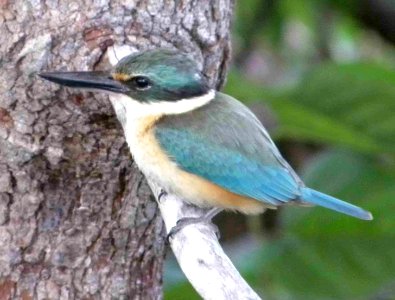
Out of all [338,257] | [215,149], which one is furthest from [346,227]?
[215,149]

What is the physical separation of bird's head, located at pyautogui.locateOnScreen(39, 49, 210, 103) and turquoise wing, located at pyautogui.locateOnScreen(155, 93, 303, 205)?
0.26ft

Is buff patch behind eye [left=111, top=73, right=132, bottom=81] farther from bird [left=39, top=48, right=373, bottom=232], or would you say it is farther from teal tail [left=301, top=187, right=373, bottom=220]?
teal tail [left=301, top=187, right=373, bottom=220]

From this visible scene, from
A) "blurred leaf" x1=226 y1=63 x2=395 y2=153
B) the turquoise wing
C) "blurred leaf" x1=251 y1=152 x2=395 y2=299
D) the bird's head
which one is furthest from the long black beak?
"blurred leaf" x1=251 y1=152 x2=395 y2=299

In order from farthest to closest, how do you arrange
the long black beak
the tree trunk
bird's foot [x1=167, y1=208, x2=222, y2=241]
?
the tree trunk, the long black beak, bird's foot [x1=167, y1=208, x2=222, y2=241]

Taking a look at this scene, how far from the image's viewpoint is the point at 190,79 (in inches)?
113

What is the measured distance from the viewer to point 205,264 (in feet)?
7.49

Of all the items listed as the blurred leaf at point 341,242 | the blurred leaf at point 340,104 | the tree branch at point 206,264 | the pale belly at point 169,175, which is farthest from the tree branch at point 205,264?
the blurred leaf at point 341,242

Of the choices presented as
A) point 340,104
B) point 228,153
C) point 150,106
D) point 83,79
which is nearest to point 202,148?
point 228,153

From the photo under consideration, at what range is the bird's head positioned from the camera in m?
2.66

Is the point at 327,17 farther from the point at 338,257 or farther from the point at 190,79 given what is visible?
the point at 190,79

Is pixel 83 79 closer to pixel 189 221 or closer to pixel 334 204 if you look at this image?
pixel 189 221

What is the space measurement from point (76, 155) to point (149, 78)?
0.89ft

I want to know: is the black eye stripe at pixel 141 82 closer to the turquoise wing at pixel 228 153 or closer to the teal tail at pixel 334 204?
the turquoise wing at pixel 228 153

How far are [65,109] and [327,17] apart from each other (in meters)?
2.18
